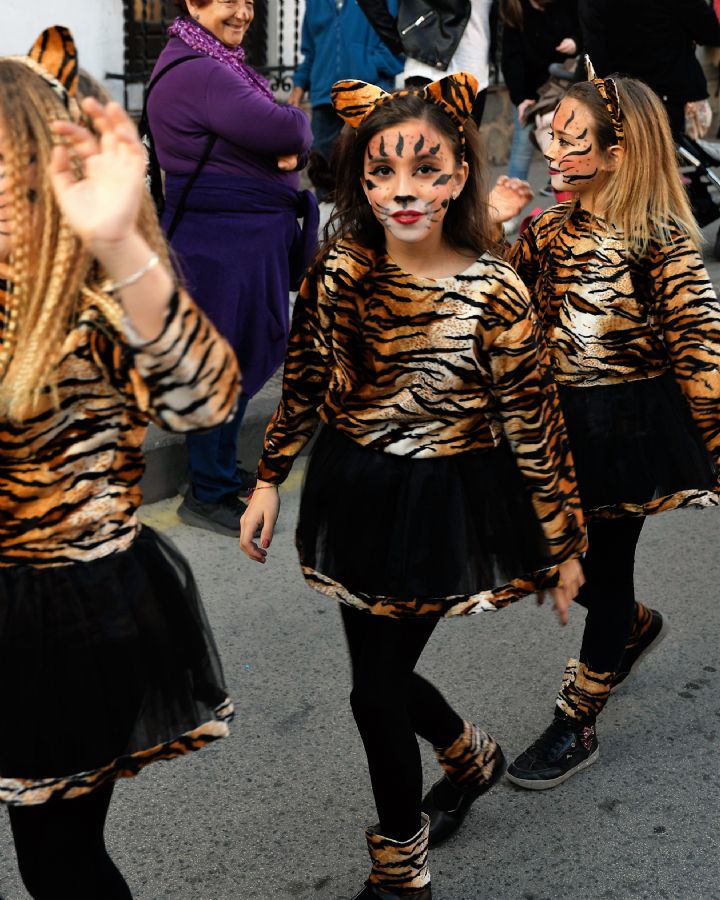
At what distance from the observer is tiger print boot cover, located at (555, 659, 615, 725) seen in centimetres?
356

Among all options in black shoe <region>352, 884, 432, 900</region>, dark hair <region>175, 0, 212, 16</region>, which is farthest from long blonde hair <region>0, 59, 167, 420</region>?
dark hair <region>175, 0, 212, 16</region>

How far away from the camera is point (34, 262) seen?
78.8 inches

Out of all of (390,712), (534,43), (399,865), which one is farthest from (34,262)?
(534,43)

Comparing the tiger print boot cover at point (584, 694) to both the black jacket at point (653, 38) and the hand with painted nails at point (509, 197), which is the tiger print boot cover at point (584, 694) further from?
the black jacket at point (653, 38)

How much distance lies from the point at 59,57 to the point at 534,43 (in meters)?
6.66

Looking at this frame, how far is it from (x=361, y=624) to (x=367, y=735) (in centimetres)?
24

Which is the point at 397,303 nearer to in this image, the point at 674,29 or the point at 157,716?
the point at 157,716

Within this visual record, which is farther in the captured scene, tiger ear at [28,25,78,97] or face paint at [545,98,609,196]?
face paint at [545,98,609,196]

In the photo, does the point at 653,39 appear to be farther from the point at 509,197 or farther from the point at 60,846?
the point at 60,846

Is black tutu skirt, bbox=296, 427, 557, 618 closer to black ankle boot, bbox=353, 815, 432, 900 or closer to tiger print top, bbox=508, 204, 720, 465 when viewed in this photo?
A: black ankle boot, bbox=353, 815, 432, 900

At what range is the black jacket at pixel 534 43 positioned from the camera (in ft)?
27.0

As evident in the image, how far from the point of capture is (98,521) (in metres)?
2.18

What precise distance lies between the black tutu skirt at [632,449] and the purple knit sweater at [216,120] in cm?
185

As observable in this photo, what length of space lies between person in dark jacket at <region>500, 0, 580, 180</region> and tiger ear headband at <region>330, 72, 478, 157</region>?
545 centimetres
